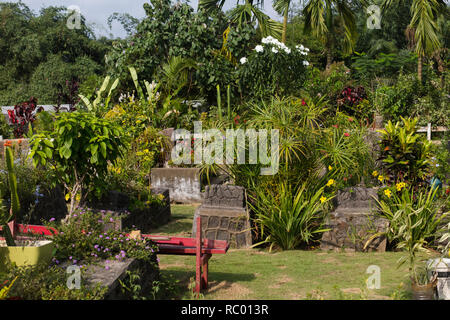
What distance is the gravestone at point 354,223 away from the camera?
22.7 feet

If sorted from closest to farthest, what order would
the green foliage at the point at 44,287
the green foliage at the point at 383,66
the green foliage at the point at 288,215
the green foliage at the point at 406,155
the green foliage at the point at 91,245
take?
the green foliage at the point at 44,287, the green foliage at the point at 91,245, the green foliage at the point at 288,215, the green foliage at the point at 406,155, the green foliage at the point at 383,66

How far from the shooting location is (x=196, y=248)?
5.26 m

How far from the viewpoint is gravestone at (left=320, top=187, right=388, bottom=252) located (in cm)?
693

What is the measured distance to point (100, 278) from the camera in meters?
4.36

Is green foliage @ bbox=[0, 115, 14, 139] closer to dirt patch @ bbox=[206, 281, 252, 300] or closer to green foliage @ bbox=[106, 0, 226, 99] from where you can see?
green foliage @ bbox=[106, 0, 226, 99]

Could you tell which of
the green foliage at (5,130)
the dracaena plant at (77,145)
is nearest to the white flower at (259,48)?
the dracaena plant at (77,145)

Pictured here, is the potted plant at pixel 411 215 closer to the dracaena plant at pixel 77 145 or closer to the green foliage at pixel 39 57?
the dracaena plant at pixel 77 145

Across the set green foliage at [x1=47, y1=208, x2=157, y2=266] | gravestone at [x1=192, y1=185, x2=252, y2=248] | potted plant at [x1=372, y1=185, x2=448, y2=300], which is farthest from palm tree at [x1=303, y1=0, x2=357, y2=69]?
green foliage at [x1=47, y1=208, x2=157, y2=266]

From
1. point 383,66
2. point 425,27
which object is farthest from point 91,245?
point 383,66

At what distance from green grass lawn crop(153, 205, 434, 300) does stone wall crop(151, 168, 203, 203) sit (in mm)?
3592

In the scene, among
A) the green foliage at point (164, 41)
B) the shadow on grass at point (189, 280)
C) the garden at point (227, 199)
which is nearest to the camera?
the garden at point (227, 199)

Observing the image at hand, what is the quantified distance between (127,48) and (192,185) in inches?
266

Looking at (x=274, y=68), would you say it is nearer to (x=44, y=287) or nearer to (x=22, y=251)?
(x=22, y=251)
